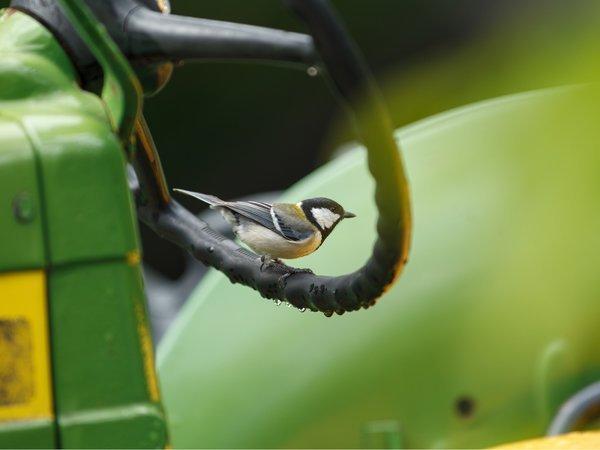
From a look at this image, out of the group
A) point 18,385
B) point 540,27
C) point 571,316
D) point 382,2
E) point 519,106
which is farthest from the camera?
point 382,2

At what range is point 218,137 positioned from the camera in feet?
14.4

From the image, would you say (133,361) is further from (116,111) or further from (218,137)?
(218,137)

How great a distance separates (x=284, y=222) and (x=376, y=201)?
0.93 ft

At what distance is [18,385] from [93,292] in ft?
0.26

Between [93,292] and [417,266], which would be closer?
[93,292]

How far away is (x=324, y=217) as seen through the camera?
3.54 feet

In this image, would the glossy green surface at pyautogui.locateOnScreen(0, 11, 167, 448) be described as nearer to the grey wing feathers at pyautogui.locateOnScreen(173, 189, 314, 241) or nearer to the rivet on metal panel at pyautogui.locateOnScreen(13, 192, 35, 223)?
the rivet on metal panel at pyautogui.locateOnScreen(13, 192, 35, 223)

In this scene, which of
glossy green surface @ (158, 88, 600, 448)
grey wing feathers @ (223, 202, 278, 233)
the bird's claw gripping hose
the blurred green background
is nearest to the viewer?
the bird's claw gripping hose

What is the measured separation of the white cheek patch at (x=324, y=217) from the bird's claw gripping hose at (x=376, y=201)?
8cm

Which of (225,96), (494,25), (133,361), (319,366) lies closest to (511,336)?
(319,366)

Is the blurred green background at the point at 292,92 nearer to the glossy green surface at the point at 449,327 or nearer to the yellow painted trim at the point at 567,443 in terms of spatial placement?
the glossy green surface at the point at 449,327

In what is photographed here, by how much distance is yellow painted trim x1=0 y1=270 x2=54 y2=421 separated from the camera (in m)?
0.78

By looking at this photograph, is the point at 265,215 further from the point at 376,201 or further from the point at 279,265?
the point at 376,201

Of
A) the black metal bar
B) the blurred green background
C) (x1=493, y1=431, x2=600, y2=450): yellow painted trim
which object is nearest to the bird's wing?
the black metal bar
